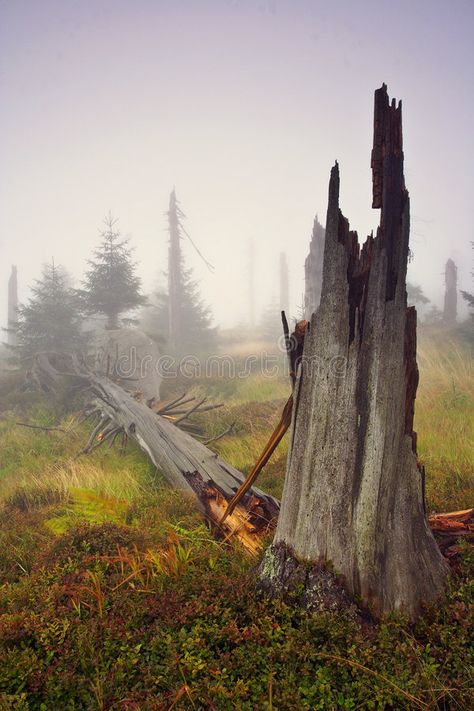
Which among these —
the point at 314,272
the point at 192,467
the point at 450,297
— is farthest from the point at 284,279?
the point at 192,467

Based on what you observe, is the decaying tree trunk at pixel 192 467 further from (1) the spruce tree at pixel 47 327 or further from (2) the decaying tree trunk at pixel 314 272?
(2) the decaying tree trunk at pixel 314 272

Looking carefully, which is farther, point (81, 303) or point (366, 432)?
point (81, 303)

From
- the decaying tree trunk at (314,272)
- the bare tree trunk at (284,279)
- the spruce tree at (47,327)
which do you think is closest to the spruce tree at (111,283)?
the spruce tree at (47,327)

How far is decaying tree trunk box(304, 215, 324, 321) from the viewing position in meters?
18.4

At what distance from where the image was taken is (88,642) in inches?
90.0

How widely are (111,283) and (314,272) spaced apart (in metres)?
10.6

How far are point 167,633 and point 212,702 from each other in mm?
560

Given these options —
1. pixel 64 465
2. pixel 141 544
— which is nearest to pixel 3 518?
pixel 64 465

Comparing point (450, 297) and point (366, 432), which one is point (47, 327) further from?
point (450, 297)

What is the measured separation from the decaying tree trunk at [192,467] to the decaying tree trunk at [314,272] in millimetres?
10952

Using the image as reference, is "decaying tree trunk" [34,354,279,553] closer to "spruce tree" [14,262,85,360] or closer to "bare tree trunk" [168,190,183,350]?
"spruce tree" [14,262,85,360]

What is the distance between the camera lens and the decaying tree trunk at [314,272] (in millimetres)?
18419

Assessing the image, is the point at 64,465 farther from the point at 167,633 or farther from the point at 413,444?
the point at 413,444

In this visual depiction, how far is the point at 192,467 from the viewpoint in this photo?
5281mm
